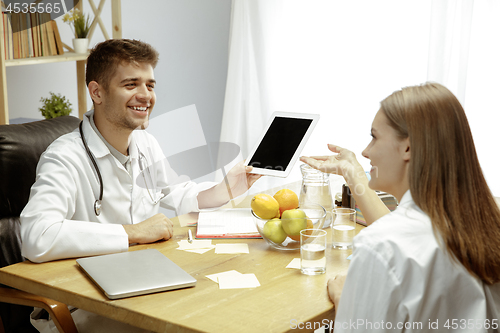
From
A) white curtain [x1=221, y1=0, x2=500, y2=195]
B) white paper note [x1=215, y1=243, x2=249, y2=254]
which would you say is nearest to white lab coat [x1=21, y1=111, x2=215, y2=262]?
white paper note [x1=215, y1=243, x2=249, y2=254]

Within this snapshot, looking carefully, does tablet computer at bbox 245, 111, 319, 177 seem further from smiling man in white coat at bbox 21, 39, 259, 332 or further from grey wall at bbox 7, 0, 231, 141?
grey wall at bbox 7, 0, 231, 141

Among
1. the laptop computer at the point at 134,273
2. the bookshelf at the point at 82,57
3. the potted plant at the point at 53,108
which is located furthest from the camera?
the potted plant at the point at 53,108

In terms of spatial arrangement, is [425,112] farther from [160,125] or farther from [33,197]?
[160,125]

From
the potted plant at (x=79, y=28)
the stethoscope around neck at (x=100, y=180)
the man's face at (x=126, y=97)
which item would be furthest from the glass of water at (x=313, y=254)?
the potted plant at (x=79, y=28)

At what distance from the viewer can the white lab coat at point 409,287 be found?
34.4 inches

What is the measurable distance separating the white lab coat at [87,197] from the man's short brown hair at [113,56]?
18 centimetres

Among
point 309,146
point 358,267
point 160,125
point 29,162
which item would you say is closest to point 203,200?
point 29,162

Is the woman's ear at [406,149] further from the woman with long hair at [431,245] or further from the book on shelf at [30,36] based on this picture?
the book on shelf at [30,36]

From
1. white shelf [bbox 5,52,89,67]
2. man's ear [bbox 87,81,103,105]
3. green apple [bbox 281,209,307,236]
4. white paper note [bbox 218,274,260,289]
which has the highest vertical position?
white shelf [bbox 5,52,89,67]

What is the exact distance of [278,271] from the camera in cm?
130

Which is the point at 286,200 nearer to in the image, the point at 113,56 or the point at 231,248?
the point at 231,248

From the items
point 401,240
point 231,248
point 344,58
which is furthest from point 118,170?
point 344,58

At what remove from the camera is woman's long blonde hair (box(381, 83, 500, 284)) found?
0.92 metres

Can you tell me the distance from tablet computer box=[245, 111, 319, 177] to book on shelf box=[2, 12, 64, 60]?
4.72ft
